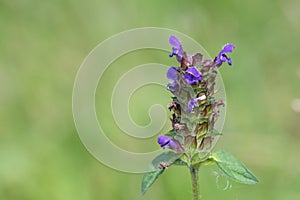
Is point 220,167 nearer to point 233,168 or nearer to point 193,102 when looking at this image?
point 233,168

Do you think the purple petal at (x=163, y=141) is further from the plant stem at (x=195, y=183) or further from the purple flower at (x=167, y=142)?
the plant stem at (x=195, y=183)

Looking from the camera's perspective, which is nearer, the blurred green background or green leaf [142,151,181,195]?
green leaf [142,151,181,195]

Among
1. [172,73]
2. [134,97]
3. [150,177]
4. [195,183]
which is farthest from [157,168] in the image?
[134,97]

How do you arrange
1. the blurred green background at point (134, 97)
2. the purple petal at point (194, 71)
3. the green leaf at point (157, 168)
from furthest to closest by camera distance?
the blurred green background at point (134, 97) < the green leaf at point (157, 168) < the purple petal at point (194, 71)

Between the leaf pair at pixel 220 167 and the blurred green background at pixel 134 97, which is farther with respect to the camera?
the blurred green background at pixel 134 97

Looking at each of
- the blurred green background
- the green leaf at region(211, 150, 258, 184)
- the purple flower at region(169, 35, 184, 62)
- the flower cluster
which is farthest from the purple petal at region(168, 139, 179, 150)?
the blurred green background

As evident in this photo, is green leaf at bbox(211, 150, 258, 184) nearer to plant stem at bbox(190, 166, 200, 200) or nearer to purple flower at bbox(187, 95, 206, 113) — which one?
plant stem at bbox(190, 166, 200, 200)

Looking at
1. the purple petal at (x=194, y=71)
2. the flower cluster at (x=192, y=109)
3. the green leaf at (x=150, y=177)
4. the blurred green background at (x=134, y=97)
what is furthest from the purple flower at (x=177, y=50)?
the blurred green background at (x=134, y=97)
